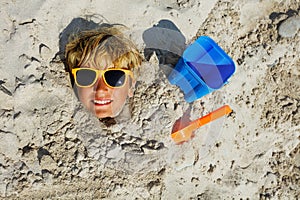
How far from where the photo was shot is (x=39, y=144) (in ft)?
8.30

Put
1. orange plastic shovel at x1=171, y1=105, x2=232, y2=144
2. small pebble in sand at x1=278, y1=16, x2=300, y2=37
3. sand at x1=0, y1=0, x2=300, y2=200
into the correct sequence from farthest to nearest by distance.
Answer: small pebble in sand at x1=278, y1=16, x2=300, y2=37 → orange plastic shovel at x1=171, y1=105, x2=232, y2=144 → sand at x1=0, y1=0, x2=300, y2=200

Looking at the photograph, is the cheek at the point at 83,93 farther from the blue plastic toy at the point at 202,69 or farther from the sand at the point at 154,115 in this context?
the blue plastic toy at the point at 202,69

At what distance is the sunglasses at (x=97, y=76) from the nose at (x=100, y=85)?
1 cm

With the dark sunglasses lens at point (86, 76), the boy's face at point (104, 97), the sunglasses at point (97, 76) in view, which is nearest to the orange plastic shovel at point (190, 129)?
the boy's face at point (104, 97)

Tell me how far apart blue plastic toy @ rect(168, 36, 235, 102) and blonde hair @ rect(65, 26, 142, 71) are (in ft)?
0.83

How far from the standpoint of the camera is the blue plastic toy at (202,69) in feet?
8.49

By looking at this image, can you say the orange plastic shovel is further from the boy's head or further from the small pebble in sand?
the small pebble in sand

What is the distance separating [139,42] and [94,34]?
278 millimetres

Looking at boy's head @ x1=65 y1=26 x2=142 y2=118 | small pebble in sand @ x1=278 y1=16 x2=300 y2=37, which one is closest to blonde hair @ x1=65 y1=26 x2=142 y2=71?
boy's head @ x1=65 y1=26 x2=142 y2=118

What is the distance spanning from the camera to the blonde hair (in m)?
2.42

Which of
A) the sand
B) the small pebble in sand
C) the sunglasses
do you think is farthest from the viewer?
the small pebble in sand

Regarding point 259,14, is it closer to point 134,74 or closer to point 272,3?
point 272,3

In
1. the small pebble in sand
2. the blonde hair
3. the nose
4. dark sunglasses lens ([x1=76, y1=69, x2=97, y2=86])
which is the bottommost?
the small pebble in sand

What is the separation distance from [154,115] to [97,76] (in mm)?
450
